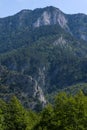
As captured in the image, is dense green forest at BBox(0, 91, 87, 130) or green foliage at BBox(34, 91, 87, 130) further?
dense green forest at BBox(0, 91, 87, 130)

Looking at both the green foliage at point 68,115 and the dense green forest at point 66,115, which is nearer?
the green foliage at point 68,115

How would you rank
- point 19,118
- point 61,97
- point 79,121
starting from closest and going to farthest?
1. point 79,121
2. point 61,97
3. point 19,118

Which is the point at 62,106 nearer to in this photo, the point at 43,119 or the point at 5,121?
the point at 43,119

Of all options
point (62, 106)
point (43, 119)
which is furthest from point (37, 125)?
point (62, 106)

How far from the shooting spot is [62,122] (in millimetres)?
77375

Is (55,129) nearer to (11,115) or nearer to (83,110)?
(83,110)

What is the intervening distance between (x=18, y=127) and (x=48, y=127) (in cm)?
1703

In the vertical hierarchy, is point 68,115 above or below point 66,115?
above

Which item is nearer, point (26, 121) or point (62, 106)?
point (62, 106)

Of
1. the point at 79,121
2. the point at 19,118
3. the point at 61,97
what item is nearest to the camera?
the point at 79,121

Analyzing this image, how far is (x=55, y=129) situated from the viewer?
78.6 meters

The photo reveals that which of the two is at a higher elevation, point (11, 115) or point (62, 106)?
point (62, 106)

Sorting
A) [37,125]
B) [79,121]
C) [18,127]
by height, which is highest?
[79,121]

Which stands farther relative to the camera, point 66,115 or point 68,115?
point 66,115
